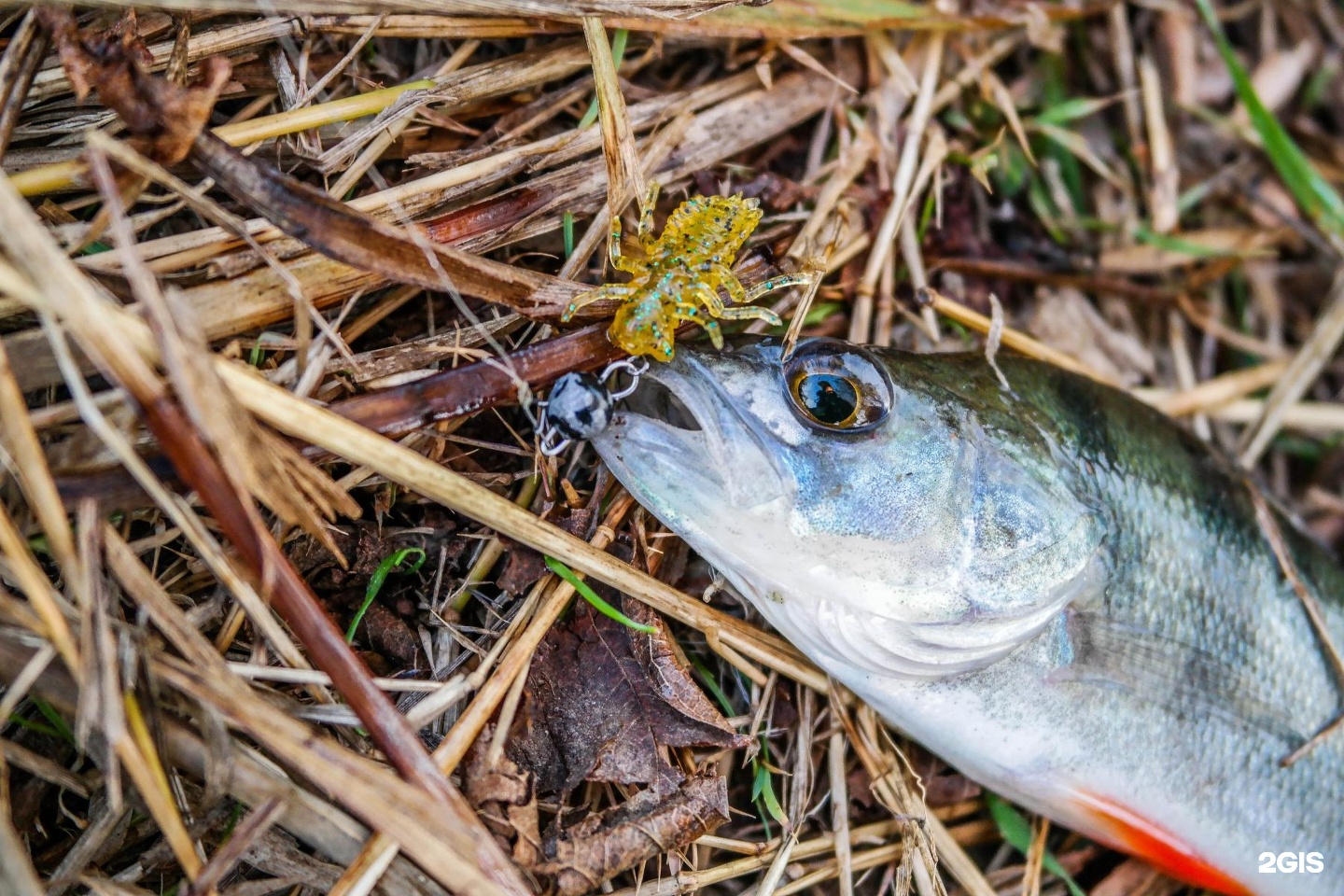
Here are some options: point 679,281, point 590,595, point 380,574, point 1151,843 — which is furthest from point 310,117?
point 1151,843

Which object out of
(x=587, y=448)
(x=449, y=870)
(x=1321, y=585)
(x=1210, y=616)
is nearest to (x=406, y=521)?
(x=587, y=448)

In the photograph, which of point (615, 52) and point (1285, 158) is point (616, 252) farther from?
point (1285, 158)

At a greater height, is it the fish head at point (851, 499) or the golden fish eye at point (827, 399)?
the golden fish eye at point (827, 399)

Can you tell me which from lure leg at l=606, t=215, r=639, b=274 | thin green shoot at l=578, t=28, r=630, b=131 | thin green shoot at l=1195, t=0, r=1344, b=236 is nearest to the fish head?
lure leg at l=606, t=215, r=639, b=274

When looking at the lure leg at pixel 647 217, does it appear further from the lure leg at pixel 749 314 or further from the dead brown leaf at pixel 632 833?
the dead brown leaf at pixel 632 833

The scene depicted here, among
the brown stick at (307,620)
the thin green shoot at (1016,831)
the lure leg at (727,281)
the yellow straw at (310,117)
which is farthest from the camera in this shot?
the thin green shoot at (1016,831)

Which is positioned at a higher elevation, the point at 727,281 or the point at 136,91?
the point at 136,91

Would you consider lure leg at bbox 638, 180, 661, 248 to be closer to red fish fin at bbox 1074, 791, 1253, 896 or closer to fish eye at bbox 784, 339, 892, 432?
fish eye at bbox 784, 339, 892, 432

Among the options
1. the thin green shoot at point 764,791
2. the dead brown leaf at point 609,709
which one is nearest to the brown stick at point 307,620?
the dead brown leaf at point 609,709
